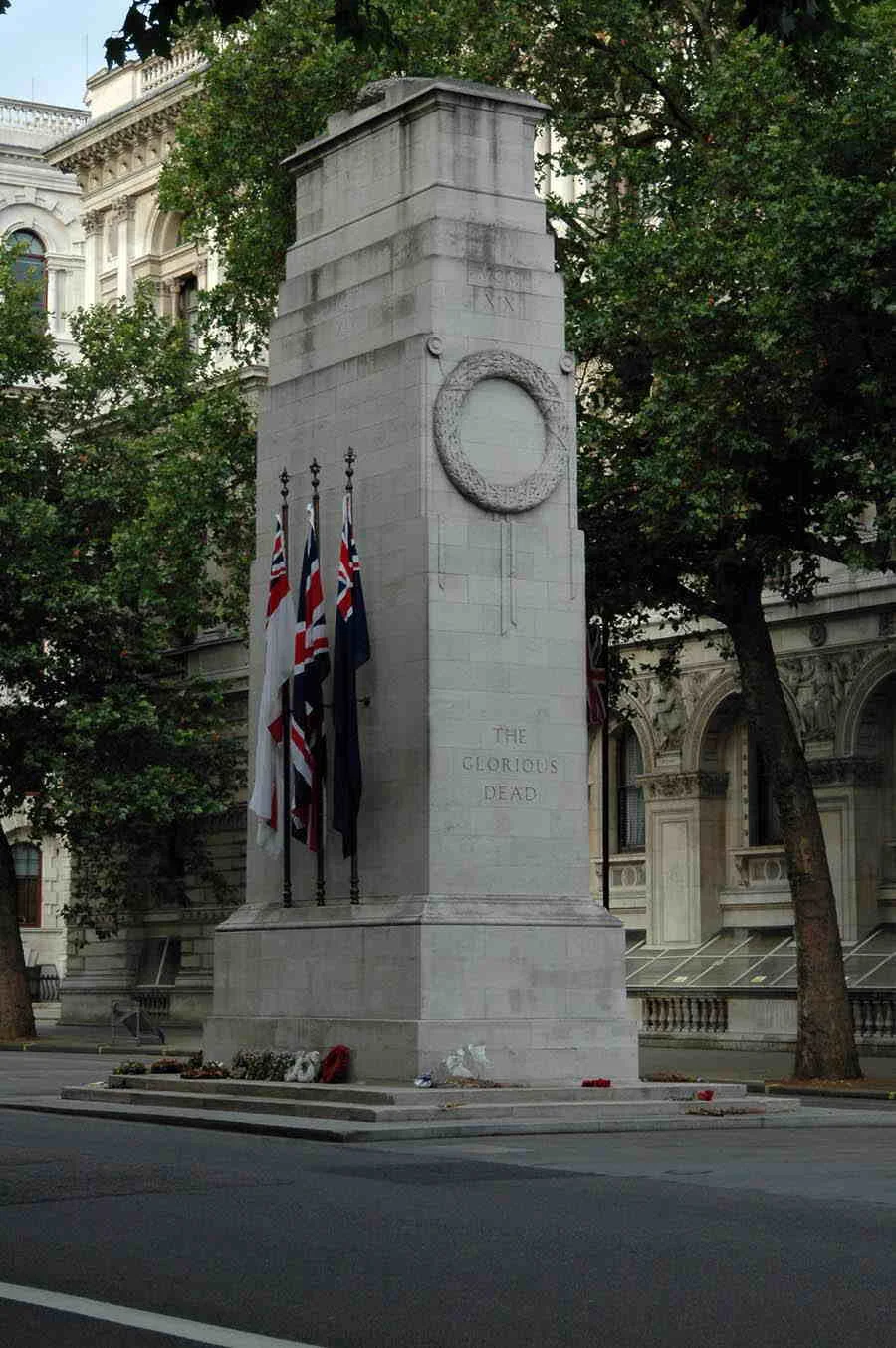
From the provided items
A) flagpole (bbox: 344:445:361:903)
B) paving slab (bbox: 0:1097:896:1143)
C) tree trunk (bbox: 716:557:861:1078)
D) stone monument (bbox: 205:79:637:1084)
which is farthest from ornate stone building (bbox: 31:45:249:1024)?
paving slab (bbox: 0:1097:896:1143)

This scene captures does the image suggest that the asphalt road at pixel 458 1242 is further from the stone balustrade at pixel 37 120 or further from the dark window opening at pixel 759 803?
the stone balustrade at pixel 37 120

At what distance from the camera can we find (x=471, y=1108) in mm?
22891

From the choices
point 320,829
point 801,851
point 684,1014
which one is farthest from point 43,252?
point 320,829

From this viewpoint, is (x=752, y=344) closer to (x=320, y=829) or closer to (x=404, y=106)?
(x=404, y=106)

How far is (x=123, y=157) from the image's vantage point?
220 feet

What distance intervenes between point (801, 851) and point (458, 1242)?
21.2 meters

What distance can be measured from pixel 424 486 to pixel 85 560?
24560mm

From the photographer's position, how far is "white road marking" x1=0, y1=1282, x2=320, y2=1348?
10.4 m

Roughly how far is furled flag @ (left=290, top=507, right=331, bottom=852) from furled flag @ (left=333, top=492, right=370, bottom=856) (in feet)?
1.26

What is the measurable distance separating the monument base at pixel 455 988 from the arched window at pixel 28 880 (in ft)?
155

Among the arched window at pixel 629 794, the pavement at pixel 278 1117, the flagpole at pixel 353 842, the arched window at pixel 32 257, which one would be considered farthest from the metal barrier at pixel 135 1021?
the arched window at pixel 32 257

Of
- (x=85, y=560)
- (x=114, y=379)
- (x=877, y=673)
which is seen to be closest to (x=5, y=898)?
(x=85, y=560)

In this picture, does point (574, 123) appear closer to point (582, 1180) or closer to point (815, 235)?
point (815, 235)

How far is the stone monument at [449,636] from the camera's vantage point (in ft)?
82.3
